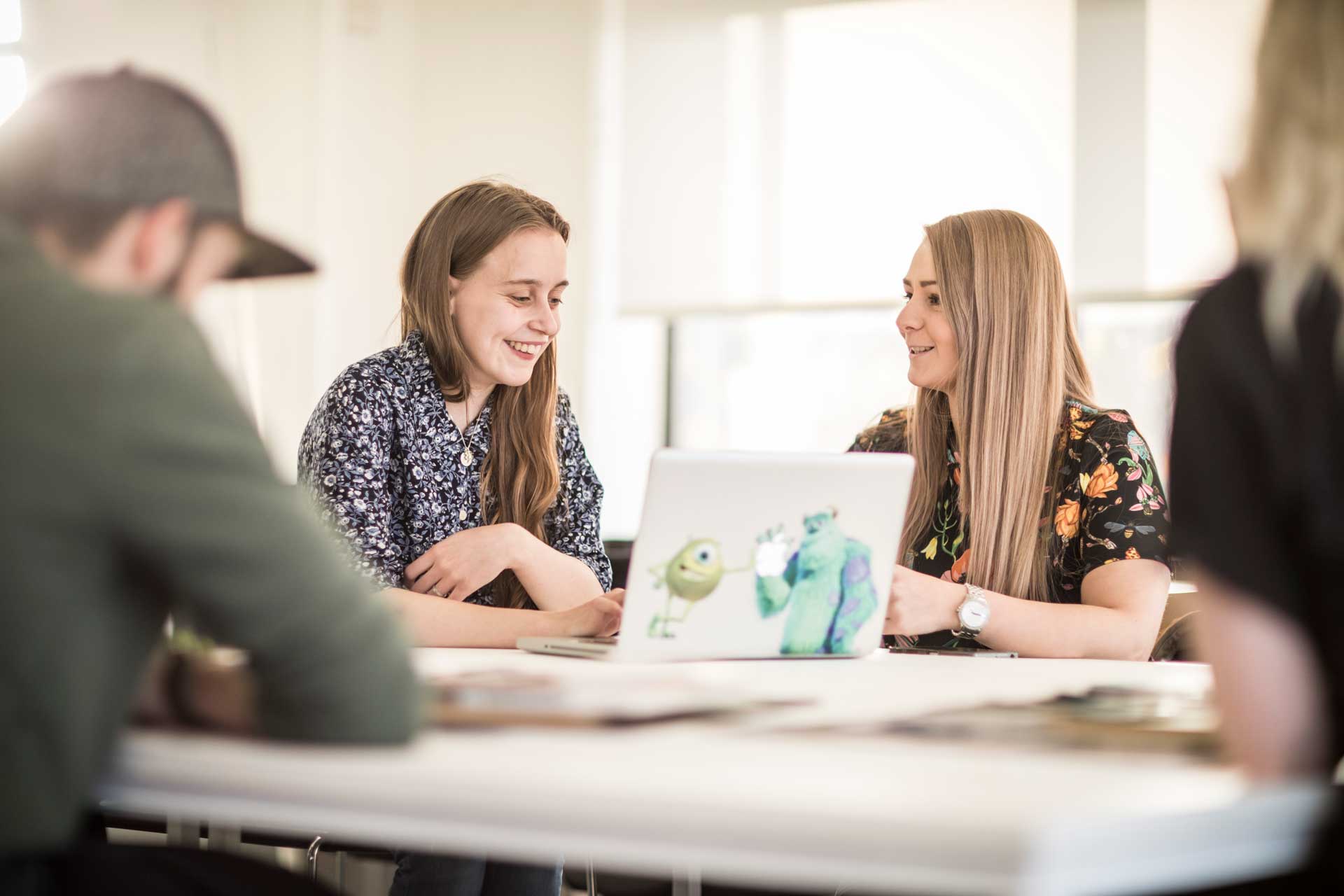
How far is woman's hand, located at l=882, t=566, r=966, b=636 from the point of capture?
1748 mm

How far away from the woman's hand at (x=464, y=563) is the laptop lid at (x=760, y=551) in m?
0.48

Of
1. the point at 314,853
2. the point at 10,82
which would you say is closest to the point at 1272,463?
the point at 314,853

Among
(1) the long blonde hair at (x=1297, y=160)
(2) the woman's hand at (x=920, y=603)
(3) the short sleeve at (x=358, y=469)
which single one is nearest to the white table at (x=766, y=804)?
(1) the long blonde hair at (x=1297, y=160)

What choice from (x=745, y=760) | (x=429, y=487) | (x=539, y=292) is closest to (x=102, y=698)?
(x=745, y=760)

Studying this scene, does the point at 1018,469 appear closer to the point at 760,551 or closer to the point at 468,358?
the point at 760,551

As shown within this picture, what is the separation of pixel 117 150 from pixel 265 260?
0.15m

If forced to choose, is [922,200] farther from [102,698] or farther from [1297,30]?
[102,698]

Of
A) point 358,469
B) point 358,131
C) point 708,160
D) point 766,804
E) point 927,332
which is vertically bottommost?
point 766,804

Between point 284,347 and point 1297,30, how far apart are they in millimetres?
4213

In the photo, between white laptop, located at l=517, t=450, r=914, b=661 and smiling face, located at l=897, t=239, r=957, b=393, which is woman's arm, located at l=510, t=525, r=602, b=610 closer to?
white laptop, located at l=517, t=450, r=914, b=661

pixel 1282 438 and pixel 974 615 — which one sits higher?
pixel 1282 438

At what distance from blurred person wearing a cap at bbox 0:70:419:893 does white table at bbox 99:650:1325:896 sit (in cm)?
6

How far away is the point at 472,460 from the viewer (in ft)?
7.29

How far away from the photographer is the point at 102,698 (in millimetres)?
886
